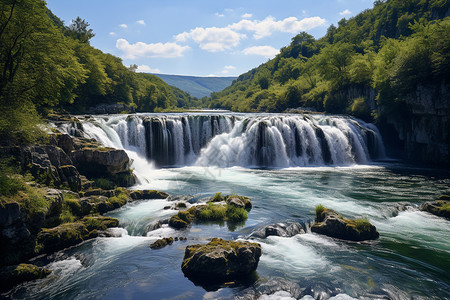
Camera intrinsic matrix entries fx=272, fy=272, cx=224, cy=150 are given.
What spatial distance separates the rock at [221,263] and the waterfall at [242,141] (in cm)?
2148

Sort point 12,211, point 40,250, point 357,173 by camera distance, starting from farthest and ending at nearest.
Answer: point 357,173 → point 40,250 → point 12,211

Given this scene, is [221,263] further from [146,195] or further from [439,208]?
[439,208]

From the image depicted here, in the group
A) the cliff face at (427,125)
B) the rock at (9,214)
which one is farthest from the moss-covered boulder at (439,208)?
the rock at (9,214)

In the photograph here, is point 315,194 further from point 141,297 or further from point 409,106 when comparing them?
point 409,106

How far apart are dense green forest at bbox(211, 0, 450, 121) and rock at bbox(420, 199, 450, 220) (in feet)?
57.4

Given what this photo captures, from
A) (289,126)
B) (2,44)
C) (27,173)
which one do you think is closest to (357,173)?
(289,126)

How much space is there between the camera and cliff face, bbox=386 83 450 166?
2733cm

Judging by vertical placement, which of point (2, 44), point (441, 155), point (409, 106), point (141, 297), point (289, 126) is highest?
point (2, 44)

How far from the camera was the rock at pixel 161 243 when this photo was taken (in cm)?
1127

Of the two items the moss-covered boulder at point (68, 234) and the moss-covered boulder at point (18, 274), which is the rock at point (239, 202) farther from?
the moss-covered boulder at point (18, 274)

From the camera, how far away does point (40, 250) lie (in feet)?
33.7

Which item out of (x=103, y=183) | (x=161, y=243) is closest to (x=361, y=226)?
(x=161, y=243)

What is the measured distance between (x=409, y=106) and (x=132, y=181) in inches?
1190

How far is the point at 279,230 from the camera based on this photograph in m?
12.8
